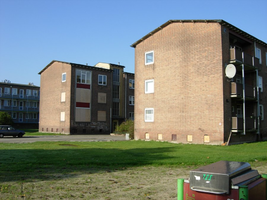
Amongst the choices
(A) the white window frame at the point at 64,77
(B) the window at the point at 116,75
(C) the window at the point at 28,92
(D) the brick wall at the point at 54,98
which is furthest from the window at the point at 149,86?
(C) the window at the point at 28,92

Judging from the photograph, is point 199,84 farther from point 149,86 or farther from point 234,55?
point 149,86

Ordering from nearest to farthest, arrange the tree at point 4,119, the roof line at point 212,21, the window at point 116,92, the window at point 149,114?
the roof line at point 212,21 → the window at point 149,114 → the tree at point 4,119 → the window at point 116,92

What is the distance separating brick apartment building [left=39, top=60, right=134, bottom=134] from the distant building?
70.6ft

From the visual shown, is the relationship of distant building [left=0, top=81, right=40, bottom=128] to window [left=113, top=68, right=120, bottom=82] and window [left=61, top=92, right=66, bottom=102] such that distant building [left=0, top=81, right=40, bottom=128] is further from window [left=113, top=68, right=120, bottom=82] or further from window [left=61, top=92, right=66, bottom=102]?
window [left=113, top=68, right=120, bottom=82]

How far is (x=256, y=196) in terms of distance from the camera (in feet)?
14.3

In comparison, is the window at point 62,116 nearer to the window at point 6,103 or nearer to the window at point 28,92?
the window at point 6,103

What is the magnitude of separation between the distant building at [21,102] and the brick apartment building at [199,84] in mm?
51502

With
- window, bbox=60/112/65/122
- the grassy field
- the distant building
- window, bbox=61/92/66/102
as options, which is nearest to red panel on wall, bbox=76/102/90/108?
window, bbox=61/92/66/102

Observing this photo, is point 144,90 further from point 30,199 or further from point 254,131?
point 30,199

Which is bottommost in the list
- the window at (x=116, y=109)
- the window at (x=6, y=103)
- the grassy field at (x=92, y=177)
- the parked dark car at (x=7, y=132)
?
the grassy field at (x=92, y=177)

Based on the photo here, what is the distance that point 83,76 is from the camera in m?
47.6

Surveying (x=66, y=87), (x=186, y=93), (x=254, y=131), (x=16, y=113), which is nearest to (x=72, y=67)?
(x=66, y=87)

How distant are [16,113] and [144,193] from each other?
72.6 metres

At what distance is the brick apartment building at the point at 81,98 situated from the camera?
4594 cm
